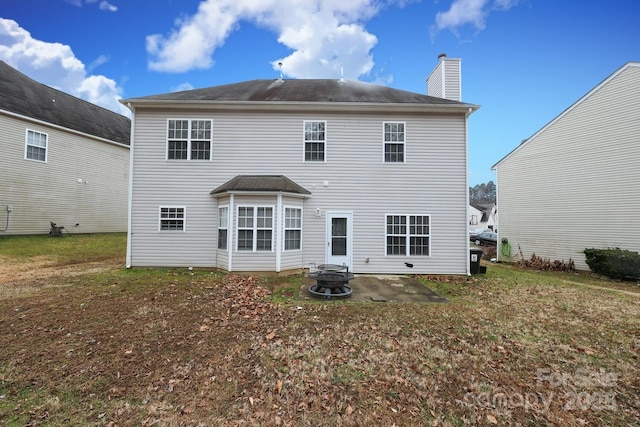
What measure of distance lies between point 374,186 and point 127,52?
18.9 m

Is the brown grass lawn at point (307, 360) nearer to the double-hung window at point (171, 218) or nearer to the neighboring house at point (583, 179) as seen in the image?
the double-hung window at point (171, 218)

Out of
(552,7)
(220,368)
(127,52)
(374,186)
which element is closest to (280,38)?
(127,52)

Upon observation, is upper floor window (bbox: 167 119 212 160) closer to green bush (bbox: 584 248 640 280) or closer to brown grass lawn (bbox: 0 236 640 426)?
brown grass lawn (bbox: 0 236 640 426)

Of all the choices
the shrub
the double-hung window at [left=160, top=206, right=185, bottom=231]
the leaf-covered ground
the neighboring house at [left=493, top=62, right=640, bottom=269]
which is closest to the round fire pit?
the leaf-covered ground

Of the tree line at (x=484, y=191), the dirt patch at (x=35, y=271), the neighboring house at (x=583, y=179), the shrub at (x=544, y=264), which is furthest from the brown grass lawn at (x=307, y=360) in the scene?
the tree line at (x=484, y=191)

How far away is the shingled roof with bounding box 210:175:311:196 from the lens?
9.33 m

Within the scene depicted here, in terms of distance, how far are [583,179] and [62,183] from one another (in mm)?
29505

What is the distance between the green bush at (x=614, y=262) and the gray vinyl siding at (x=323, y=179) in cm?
618

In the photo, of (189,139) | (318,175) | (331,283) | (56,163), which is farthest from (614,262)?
(56,163)

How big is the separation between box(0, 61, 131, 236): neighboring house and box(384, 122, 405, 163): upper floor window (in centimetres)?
1996

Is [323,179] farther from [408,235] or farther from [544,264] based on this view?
[544,264]

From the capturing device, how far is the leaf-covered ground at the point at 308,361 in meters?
2.99

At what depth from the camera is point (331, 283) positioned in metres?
7.16

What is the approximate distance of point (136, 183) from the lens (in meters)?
10.3
